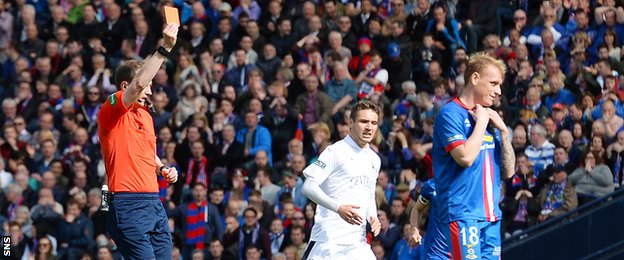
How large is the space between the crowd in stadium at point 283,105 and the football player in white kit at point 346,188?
4.17 meters

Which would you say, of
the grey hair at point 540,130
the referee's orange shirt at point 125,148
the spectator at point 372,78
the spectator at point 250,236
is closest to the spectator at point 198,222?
the spectator at point 250,236

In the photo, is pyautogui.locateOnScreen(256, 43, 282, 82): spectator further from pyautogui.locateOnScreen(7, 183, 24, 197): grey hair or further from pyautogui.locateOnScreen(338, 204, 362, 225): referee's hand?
pyautogui.locateOnScreen(338, 204, 362, 225): referee's hand

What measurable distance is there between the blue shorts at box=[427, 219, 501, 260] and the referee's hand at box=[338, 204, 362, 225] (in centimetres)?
76

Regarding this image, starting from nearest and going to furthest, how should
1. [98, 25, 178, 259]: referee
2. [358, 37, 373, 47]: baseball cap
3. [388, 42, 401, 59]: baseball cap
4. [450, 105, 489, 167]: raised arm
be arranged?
1. [450, 105, 489, 167]: raised arm
2. [98, 25, 178, 259]: referee
3. [388, 42, 401, 59]: baseball cap
4. [358, 37, 373, 47]: baseball cap

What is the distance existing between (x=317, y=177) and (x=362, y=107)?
0.69m

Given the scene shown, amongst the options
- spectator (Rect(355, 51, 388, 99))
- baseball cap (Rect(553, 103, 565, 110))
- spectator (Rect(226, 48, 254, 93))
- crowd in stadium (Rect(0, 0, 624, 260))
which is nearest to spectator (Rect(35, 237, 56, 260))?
crowd in stadium (Rect(0, 0, 624, 260))

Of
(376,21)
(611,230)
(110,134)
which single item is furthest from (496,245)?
(376,21)

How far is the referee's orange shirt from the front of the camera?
11.1 meters

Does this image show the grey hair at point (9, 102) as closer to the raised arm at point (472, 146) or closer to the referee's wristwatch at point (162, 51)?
the referee's wristwatch at point (162, 51)

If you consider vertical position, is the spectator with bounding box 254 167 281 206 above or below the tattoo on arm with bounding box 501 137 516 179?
below

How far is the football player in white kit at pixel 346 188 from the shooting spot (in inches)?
462

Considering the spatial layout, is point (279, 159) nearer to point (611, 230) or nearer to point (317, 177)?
point (611, 230)

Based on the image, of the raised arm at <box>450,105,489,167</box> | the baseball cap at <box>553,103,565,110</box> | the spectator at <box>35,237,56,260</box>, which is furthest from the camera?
the spectator at <box>35,237,56,260</box>

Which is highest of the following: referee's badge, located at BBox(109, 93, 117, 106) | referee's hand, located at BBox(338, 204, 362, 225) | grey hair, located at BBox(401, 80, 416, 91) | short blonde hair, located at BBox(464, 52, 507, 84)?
grey hair, located at BBox(401, 80, 416, 91)
